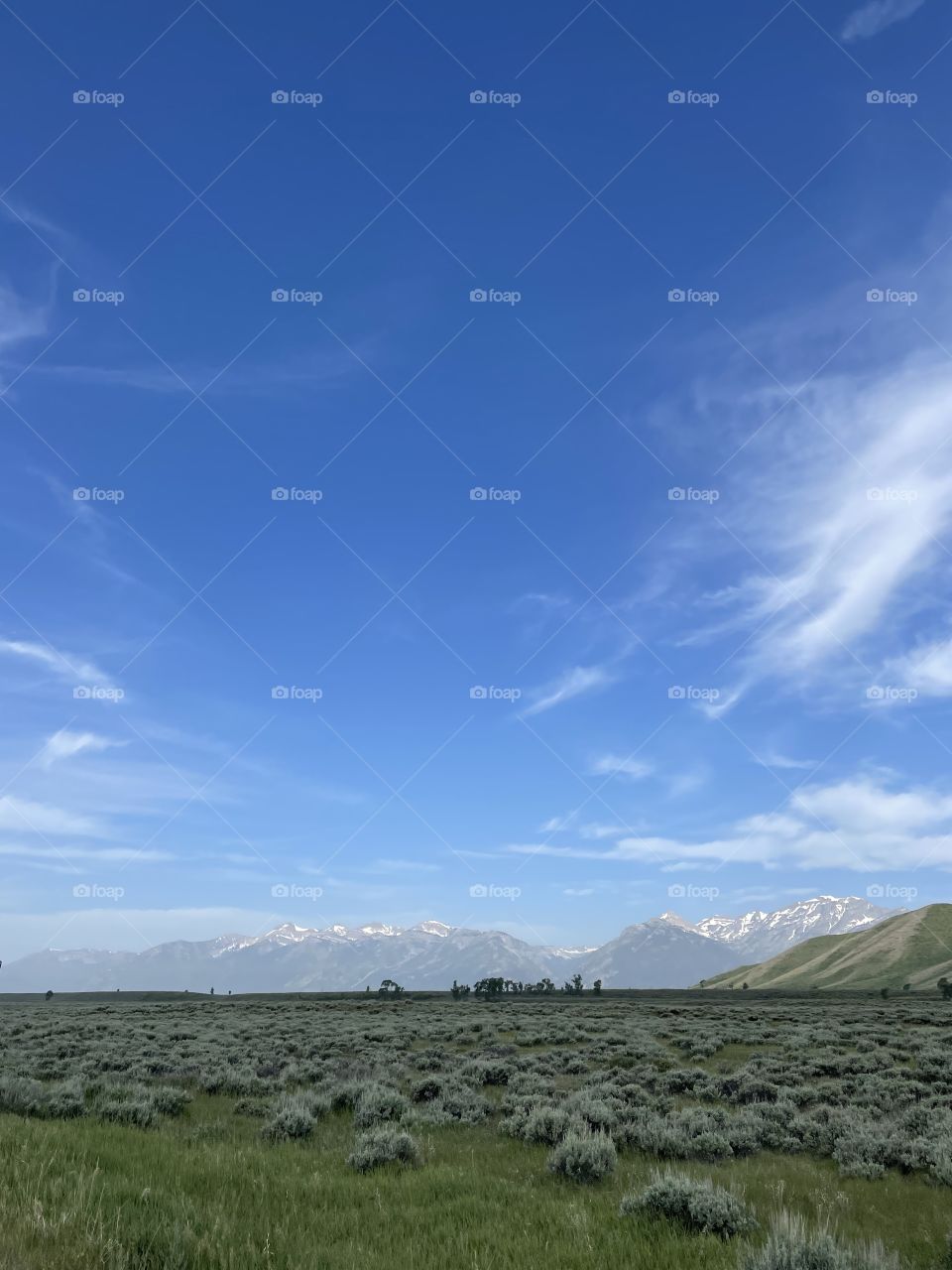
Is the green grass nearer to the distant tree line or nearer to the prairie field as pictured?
the prairie field

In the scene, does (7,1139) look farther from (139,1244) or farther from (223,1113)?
(223,1113)

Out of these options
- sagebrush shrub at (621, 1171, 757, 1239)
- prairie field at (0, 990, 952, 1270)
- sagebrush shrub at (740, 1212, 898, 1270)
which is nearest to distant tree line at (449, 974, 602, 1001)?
prairie field at (0, 990, 952, 1270)

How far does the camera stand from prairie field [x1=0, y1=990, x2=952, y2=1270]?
621 cm

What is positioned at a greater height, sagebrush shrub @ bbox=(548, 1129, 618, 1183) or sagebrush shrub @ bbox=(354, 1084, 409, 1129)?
sagebrush shrub @ bbox=(548, 1129, 618, 1183)

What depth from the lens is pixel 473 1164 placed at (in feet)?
33.8

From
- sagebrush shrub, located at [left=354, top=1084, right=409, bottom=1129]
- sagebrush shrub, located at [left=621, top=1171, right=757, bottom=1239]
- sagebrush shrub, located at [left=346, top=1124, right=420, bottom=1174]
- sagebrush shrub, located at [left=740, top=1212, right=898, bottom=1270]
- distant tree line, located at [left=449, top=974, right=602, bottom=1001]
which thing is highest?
sagebrush shrub, located at [left=740, top=1212, right=898, bottom=1270]

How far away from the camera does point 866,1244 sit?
7594 millimetres

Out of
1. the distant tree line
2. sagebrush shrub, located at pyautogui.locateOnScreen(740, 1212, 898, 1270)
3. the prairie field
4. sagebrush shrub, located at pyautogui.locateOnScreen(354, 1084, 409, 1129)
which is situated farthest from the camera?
the distant tree line

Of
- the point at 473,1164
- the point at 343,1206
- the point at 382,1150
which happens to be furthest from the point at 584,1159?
the point at 343,1206

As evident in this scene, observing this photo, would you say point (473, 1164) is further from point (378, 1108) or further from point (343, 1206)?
point (378, 1108)

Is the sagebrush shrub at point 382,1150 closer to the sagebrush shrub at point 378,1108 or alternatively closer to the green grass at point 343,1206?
the green grass at point 343,1206

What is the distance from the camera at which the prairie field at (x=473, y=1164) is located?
20.4 ft

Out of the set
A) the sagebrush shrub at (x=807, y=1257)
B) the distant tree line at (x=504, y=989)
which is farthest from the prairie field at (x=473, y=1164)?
the distant tree line at (x=504, y=989)

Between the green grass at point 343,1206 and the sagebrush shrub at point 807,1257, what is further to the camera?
the green grass at point 343,1206
